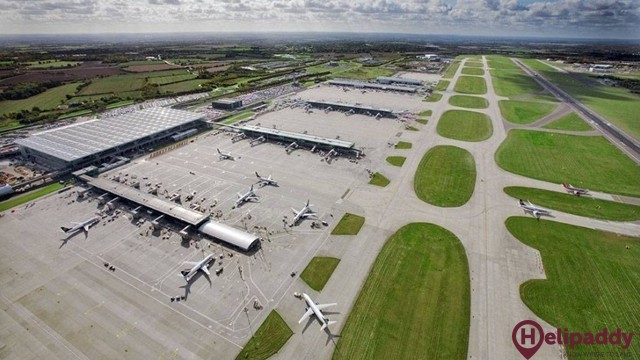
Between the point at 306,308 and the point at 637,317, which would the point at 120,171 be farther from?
the point at 637,317

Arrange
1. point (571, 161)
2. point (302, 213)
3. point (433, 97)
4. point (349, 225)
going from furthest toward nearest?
1. point (433, 97)
2. point (571, 161)
3. point (302, 213)
4. point (349, 225)

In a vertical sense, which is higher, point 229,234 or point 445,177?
point 445,177

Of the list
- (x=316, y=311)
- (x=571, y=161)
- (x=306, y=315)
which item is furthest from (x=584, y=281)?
(x=571, y=161)

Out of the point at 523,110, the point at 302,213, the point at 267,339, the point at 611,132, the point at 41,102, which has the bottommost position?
the point at 267,339

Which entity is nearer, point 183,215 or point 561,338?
point 561,338

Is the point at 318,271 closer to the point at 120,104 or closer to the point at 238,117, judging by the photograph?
the point at 238,117

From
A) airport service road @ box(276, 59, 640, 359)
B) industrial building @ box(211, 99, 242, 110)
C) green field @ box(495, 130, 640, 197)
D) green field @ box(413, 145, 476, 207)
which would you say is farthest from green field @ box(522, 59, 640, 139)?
industrial building @ box(211, 99, 242, 110)

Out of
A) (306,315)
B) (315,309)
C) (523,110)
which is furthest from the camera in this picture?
(523,110)

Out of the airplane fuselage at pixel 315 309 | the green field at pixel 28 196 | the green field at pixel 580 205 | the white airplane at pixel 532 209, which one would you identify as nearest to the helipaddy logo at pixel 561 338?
the airplane fuselage at pixel 315 309
